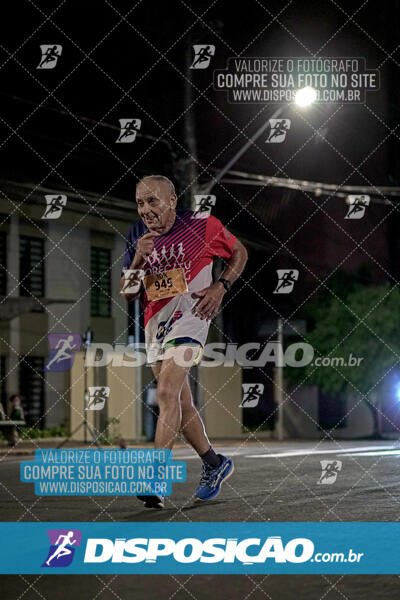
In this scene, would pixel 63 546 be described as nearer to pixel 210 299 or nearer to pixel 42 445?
pixel 210 299

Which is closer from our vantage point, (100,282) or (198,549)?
(198,549)

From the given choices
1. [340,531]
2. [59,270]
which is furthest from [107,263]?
[340,531]

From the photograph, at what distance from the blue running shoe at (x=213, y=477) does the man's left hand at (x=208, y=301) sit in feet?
3.58

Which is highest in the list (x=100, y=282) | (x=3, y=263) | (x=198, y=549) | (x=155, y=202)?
(x=100, y=282)

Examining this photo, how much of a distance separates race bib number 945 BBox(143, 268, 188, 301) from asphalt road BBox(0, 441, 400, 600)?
52.0 inches

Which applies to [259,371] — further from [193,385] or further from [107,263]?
[193,385]

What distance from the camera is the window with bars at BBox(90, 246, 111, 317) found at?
30.1 metres

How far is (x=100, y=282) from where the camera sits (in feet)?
105

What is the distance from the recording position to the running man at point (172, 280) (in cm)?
684

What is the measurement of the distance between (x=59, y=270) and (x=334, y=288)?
14.5 meters

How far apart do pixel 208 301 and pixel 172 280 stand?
0.80 ft

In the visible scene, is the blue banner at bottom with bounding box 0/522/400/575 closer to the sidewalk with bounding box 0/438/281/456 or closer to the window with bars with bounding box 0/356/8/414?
the sidewalk with bounding box 0/438/281/456

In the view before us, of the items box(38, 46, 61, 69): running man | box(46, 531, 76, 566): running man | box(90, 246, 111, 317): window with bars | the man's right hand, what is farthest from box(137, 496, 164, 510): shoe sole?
box(90, 246, 111, 317): window with bars

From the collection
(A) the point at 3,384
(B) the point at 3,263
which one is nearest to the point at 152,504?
(A) the point at 3,384
